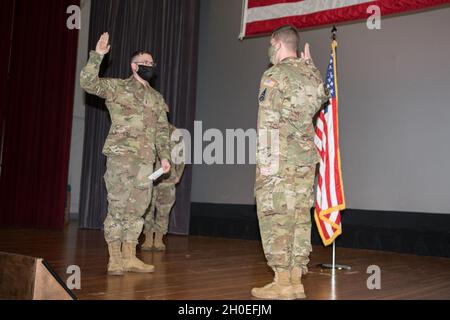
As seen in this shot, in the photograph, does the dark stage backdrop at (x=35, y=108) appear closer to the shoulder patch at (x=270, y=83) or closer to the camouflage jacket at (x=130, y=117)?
the camouflage jacket at (x=130, y=117)

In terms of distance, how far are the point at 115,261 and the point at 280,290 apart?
3.86ft

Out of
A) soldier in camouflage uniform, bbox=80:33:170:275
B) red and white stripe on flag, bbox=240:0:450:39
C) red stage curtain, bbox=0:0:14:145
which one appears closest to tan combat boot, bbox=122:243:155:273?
soldier in camouflage uniform, bbox=80:33:170:275

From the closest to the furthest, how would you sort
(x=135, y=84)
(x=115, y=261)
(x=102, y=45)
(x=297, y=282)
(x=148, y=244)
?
(x=297, y=282)
(x=102, y=45)
(x=115, y=261)
(x=135, y=84)
(x=148, y=244)

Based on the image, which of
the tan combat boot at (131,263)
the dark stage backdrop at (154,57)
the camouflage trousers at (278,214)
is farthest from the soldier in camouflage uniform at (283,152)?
the dark stage backdrop at (154,57)

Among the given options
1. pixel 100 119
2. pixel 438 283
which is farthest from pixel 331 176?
pixel 100 119

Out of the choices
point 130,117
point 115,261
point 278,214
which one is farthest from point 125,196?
point 278,214

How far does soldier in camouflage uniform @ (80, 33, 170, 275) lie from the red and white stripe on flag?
2994 millimetres

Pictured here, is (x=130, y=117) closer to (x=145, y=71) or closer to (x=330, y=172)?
(x=145, y=71)

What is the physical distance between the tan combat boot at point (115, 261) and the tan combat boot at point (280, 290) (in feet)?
3.33

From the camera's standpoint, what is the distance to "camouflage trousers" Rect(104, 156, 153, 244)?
10.7 feet

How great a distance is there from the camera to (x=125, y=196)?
326 centimetres

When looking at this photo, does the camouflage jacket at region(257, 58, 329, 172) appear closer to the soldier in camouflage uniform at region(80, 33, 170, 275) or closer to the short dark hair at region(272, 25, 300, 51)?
the short dark hair at region(272, 25, 300, 51)

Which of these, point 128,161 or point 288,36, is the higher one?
point 288,36

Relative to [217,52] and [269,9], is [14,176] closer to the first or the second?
[217,52]
